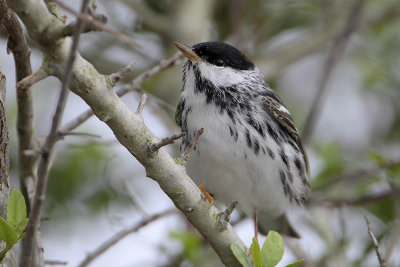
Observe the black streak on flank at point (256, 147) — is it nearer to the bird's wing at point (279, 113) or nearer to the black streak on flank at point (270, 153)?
the black streak on flank at point (270, 153)

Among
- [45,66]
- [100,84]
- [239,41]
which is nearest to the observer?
[45,66]

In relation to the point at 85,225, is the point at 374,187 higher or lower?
lower

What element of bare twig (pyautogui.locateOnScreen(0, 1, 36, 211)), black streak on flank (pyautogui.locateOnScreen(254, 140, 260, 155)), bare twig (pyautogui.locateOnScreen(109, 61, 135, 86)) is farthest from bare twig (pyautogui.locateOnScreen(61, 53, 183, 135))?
black streak on flank (pyautogui.locateOnScreen(254, 140, 260, 155))

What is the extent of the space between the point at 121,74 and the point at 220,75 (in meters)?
1.95

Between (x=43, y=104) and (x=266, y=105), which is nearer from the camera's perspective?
(x=266, y=105)

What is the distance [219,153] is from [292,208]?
3.89 feet

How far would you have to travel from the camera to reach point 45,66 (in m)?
2.08

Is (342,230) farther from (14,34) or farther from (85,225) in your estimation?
(14,34)

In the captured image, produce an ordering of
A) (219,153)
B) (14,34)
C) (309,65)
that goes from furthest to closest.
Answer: (309,65) → (219,153) → (14,34)

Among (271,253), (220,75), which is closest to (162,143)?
(271,253)

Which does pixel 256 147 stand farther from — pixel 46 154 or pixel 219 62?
pixel 46 154

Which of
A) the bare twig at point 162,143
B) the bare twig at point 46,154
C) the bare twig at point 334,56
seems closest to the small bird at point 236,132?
the bare twig at point 334,56

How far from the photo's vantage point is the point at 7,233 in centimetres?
224

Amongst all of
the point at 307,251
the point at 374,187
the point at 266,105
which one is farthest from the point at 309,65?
the point at 266,105
